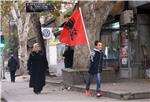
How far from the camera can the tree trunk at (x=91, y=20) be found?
63.1ft

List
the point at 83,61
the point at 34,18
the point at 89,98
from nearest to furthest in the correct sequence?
1. the point at 89,98
2. the point at 83,61
3. the point at 34,18

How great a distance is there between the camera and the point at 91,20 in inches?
763

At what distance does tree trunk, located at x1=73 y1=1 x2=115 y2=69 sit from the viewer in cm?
1923

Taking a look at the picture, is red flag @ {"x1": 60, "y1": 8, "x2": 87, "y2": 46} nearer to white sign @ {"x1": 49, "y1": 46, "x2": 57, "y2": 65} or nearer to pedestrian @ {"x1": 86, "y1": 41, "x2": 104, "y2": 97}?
pedestrian @ {"x1": 86, "y1": 41, "x2": 104, "y2": 97}

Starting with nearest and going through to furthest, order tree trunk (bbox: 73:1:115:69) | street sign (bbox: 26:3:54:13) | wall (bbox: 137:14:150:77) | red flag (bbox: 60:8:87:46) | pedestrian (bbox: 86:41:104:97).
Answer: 1. pedestrian (bbox: 86:41:104:97)
2. red flag (bbox: 60:8:87:46)
3. tree trunk (bbox: 73:1:115:69)
4. wall (bbox: 137:14:150:77)
5. street sign (bbox: 26:3:54:13)

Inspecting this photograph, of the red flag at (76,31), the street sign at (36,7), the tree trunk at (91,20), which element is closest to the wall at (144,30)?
the tree trunk at (91,20)

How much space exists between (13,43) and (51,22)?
20.5 meters

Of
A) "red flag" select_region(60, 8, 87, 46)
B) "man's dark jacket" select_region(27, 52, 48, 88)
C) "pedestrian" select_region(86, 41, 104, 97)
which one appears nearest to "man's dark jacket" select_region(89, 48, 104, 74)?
"pedestrian" select_region(86, 41, 104, 97)

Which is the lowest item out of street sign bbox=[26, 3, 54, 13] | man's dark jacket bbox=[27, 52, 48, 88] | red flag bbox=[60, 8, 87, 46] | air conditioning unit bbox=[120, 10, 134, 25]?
man's dark jacket bbox=[27, 52, 48, 88]

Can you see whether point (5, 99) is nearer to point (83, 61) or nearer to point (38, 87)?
point (38, 87)

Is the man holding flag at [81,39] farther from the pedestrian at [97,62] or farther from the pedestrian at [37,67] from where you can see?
the pedestrian at [37,67]

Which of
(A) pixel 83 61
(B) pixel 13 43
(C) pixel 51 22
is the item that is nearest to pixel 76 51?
(A) pixel 83 61

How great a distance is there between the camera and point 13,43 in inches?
2233

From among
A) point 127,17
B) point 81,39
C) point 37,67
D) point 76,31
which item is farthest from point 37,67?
point 127,17
